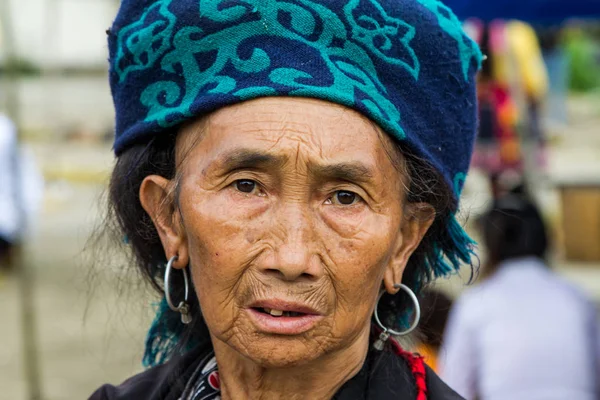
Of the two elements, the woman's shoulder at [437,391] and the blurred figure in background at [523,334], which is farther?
the blurred figure in background at [523,334]

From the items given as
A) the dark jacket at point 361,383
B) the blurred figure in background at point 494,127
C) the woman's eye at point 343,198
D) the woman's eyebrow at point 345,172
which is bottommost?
the blurred figure in background at point 494,127

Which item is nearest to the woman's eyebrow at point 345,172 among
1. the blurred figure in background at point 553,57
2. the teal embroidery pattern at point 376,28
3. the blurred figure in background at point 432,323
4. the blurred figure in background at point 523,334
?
the teal embroidery pattern at point 376,28

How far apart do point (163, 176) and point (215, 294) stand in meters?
0.29

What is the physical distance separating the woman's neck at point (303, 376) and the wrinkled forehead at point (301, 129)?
0.41 meters

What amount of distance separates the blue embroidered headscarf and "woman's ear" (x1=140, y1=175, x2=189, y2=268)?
0.11 meters

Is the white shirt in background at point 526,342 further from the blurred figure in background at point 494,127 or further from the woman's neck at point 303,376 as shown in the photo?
the blurred figure in background at point 494,127

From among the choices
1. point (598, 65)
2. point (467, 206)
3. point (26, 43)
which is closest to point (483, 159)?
point (26, 43)

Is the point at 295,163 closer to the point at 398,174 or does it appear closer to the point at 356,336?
the point at 398,174

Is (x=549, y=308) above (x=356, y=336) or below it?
below

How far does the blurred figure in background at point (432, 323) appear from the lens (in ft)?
6.86

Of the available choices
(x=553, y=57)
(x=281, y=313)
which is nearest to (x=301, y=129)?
(x=281, y=313)

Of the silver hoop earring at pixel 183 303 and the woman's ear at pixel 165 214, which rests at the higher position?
the woman's ear at pixel 165 214

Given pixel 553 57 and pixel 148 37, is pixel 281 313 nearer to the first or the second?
pixel 148 37

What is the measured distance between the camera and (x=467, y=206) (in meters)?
1.98
